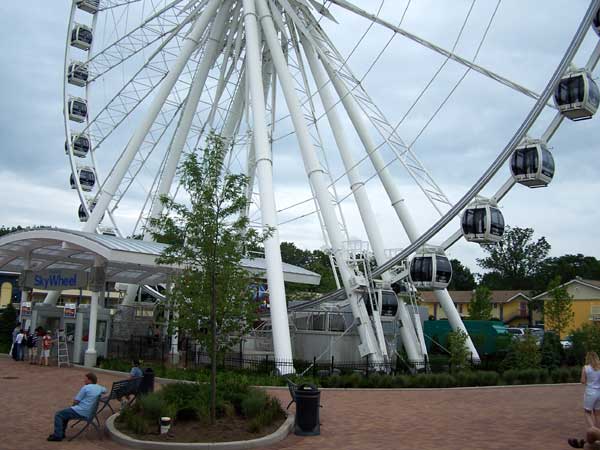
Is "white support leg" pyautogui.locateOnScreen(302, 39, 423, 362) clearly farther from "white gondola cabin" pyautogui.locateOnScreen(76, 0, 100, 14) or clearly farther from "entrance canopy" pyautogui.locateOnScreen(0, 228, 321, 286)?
"white gondola cabin" pyautogui.locateOnScreen(76, 0, 100, 14)

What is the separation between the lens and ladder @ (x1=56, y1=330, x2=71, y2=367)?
24.9 m

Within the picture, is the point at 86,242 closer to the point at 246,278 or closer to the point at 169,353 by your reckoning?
the point at 169,353

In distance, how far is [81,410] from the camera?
11469mm

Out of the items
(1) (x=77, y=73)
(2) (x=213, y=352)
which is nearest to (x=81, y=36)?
(1) (x=77, y=73)

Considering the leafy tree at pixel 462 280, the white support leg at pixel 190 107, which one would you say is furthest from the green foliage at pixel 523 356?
the leafy tree at pixel 462 280

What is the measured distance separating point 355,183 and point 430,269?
5777 mm

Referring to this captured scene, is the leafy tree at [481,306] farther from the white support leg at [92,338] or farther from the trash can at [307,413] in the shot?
the trash can at [307,413]

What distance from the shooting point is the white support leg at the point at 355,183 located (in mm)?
25469

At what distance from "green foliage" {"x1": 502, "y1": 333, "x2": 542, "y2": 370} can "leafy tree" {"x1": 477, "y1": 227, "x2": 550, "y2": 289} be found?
77081 mm

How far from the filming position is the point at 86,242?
935 inches

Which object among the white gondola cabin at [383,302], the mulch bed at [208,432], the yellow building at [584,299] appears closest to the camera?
the mulch bed at [208,432]

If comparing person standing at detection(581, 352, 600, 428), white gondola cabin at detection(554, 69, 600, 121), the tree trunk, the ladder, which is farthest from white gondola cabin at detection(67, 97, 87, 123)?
person standing at detection(581, 352, 600, 428)

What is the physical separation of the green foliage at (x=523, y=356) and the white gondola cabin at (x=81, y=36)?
86.4 feet

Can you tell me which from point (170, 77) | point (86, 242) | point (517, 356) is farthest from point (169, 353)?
point (517, 356)
